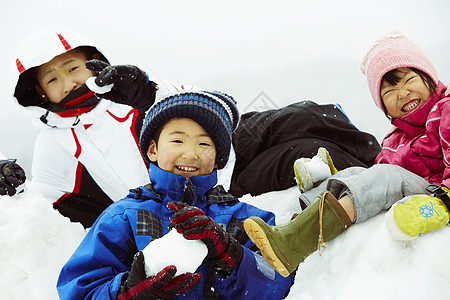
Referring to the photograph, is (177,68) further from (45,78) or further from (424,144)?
(424,144)

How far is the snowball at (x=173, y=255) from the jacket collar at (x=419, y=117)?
3.50 feet

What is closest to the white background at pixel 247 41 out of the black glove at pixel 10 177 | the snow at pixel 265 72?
the snow at pixel 265 72

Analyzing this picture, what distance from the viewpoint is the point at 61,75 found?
7.43ft

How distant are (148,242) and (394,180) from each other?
2.68 ft

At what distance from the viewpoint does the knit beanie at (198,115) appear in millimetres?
1377

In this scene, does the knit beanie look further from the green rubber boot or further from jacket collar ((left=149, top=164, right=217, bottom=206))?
the green rubber boot

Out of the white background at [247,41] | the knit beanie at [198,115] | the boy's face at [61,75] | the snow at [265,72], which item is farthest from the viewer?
the white background at [247,41]

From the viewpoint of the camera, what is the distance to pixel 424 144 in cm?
146

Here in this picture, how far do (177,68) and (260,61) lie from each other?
109 cm

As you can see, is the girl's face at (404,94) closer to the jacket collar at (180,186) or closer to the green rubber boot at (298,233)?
the green rubber boot at (298,233)

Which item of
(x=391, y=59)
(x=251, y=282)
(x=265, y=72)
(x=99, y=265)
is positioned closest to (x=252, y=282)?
(x=251, y=282)

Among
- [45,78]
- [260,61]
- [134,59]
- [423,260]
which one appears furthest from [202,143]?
[134,59]

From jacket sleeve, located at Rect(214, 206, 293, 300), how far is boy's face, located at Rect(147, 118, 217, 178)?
1.09ft

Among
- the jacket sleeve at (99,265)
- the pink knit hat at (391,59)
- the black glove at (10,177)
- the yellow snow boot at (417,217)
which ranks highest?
the pink knit hat at (391,59)
